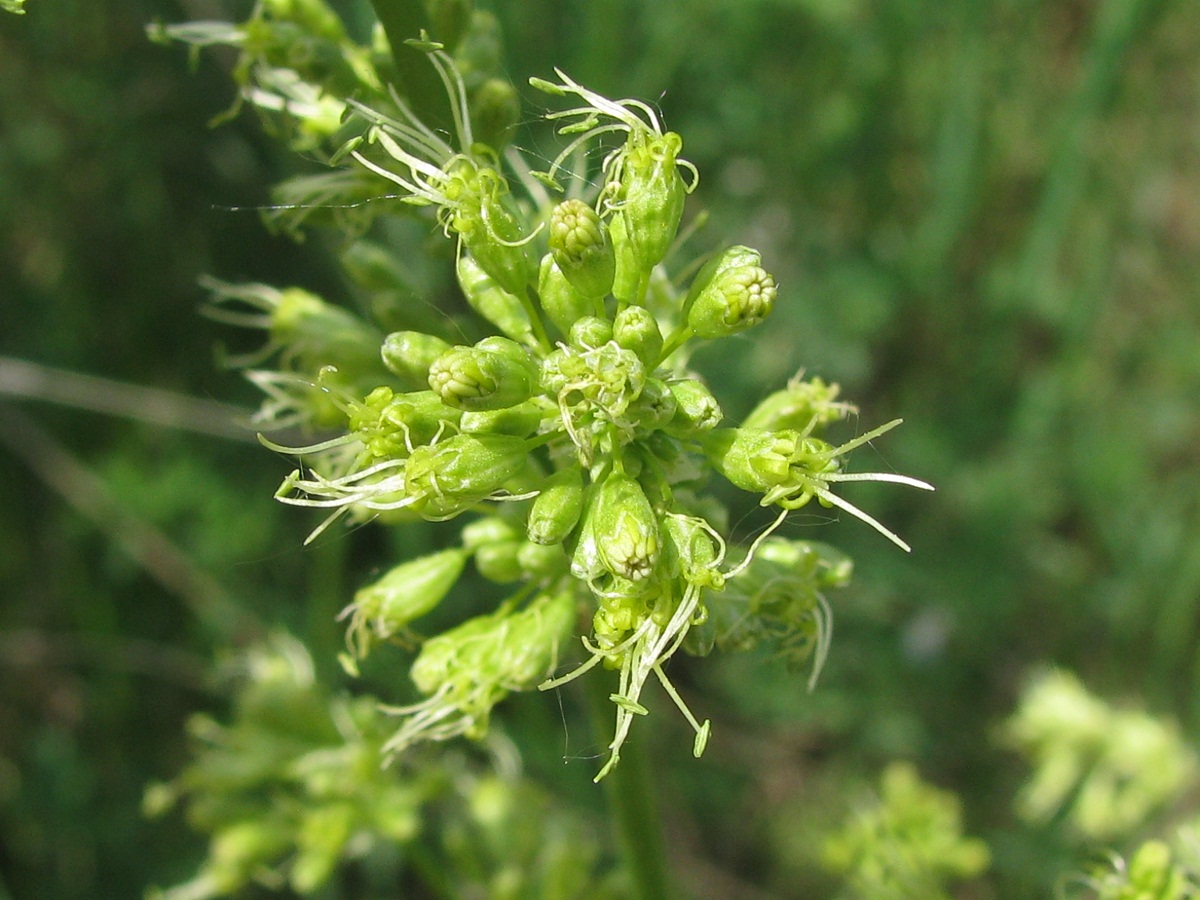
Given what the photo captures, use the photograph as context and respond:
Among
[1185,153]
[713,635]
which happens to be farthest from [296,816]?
[1185,153]

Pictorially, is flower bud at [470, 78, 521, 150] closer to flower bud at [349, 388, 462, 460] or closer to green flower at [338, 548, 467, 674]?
flower bud at [349, 388, 462, 460]

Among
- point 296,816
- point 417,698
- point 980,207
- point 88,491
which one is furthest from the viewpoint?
point 980,207

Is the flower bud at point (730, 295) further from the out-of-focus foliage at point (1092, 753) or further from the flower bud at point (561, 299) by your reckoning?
the out-of-focus foliage at point (1092, 753)

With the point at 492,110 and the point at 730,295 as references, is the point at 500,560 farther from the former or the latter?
the point at 492,110

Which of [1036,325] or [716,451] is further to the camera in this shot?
[1036,325]

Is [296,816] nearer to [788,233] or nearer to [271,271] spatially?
[271,271]

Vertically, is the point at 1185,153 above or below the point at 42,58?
below

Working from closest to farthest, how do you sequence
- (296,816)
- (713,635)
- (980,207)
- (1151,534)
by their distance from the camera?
(713,635) < (296,816) < (1151,534) < (980,207)

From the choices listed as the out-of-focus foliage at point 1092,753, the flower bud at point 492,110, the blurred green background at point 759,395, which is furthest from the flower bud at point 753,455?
the out-of-focus foliage at point 1092,753

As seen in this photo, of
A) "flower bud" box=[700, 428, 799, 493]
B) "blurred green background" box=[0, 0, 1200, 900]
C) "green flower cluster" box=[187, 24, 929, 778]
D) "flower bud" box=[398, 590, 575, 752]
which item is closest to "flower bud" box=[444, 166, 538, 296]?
"green flower cluster" box=[187, 24, 929, 778]
